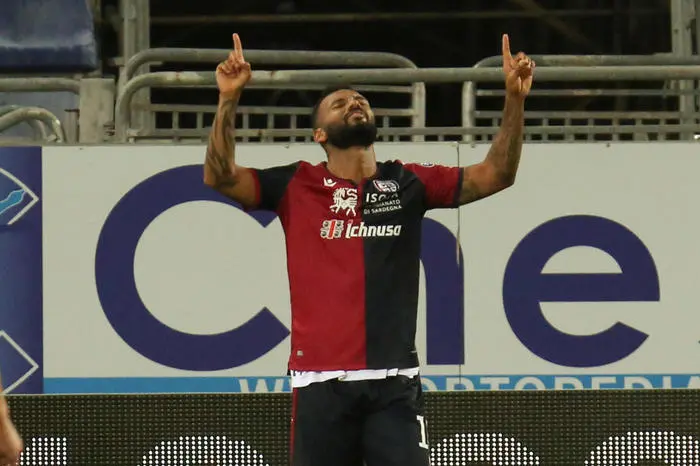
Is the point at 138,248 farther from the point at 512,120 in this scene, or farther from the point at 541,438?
the point at 512,120

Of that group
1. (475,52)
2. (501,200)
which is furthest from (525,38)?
(501,200)

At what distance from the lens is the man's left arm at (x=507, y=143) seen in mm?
5559

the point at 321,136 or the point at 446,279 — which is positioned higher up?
the point at 321,136

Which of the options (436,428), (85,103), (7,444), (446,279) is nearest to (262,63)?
(85,103)

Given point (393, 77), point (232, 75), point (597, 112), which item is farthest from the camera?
point (597, 112)

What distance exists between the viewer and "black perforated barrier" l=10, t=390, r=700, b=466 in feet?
24.8

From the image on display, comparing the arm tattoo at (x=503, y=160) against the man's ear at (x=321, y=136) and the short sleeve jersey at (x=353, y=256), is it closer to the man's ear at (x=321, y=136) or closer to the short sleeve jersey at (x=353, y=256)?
the short sleeve jersey at (x=353, y=256)

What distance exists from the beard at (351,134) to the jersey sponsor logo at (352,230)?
294mm

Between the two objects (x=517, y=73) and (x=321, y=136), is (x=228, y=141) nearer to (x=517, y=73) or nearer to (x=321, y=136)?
(x=321, y=136)

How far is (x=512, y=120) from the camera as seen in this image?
5625 mm

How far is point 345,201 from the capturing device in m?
5.62

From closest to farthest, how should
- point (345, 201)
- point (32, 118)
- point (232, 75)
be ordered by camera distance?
point (232, 75)
point (345, 201)
point (32, 118)

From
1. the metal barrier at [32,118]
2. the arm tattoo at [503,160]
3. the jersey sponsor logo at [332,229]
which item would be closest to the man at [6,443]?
the jersey sponsor logo at [332,229]

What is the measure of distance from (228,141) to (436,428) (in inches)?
99.9
